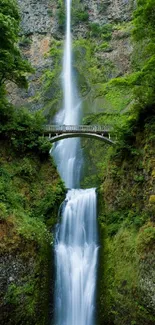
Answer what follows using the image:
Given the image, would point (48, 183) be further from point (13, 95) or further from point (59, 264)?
point (13, 95)

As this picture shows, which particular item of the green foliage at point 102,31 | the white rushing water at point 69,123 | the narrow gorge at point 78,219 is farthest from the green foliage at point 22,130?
the green foliage at point 102,31

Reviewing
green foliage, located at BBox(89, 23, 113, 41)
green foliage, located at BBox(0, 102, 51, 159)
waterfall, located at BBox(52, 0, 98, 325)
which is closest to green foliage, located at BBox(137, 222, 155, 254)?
waterfall, located at BBox(52, 0, 98, 325)

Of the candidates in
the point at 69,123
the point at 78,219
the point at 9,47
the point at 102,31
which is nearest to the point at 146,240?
the point at 78,219

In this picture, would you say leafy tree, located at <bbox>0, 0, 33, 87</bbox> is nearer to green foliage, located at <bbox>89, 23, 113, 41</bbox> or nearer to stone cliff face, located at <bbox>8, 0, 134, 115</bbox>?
stone cliff face, located at <bbox>8, 0, 134, 115</bbox>

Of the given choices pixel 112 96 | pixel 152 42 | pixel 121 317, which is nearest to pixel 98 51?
pixel 112 96

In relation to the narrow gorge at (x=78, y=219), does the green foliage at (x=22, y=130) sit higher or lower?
higher

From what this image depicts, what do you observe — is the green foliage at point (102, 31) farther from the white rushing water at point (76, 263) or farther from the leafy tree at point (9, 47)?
the white rushing water at point (76, 263)

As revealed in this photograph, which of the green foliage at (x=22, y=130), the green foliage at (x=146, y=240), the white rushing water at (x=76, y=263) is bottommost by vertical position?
the white rushing water at (x=76, y=263)
